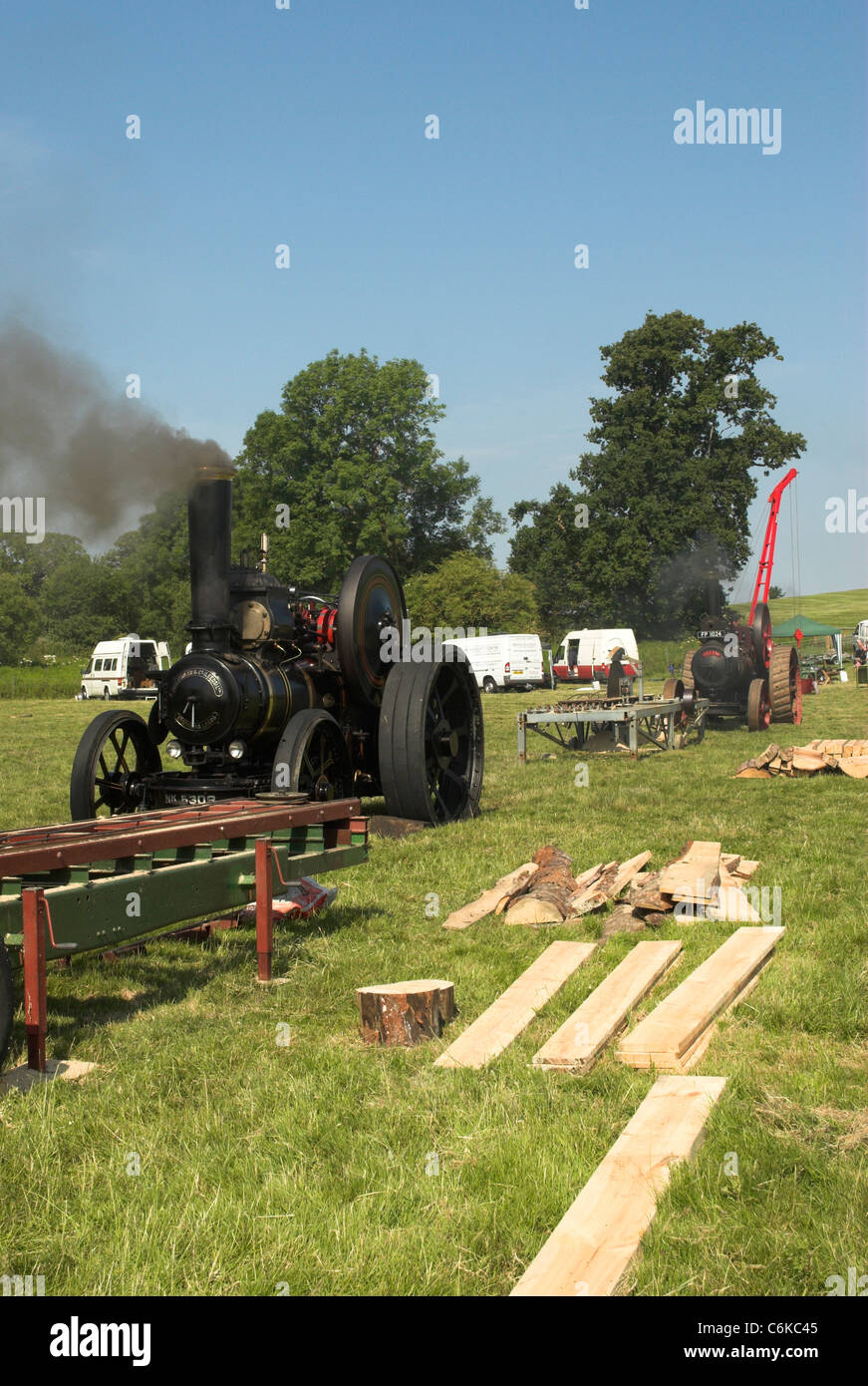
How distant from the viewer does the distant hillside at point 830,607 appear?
7869cm

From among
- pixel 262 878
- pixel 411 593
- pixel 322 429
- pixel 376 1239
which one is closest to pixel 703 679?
pixel 262 878

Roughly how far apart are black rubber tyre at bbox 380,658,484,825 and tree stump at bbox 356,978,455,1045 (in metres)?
5.26

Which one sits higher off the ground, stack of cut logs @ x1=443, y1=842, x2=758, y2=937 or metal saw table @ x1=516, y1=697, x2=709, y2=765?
metal saw table @ x1=516, y1=697, x2=709, y2=765

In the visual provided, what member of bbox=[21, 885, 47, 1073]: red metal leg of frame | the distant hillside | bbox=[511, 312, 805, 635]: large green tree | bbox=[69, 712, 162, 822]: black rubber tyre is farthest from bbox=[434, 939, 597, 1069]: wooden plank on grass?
the distant hillside

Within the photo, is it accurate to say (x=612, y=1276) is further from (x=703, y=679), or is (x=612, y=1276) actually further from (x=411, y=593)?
(x=411, y=593)

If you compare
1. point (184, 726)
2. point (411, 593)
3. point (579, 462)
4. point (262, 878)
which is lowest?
point (262, 878)

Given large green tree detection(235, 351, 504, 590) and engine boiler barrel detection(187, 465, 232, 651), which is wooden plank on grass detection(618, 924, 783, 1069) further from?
large green tree detection(235, 351, 504, 590)

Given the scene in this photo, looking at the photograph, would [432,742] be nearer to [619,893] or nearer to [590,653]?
[619,893]

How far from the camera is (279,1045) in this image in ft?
17.0

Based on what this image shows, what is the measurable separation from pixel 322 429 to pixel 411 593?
9.09 metres

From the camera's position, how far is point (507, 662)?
4322 centimetres

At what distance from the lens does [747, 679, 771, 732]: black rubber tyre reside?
20.9m

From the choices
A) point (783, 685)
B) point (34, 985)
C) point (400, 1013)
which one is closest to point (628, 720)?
point (783, 685)

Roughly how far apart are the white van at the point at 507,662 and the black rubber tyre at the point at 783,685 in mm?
20512
